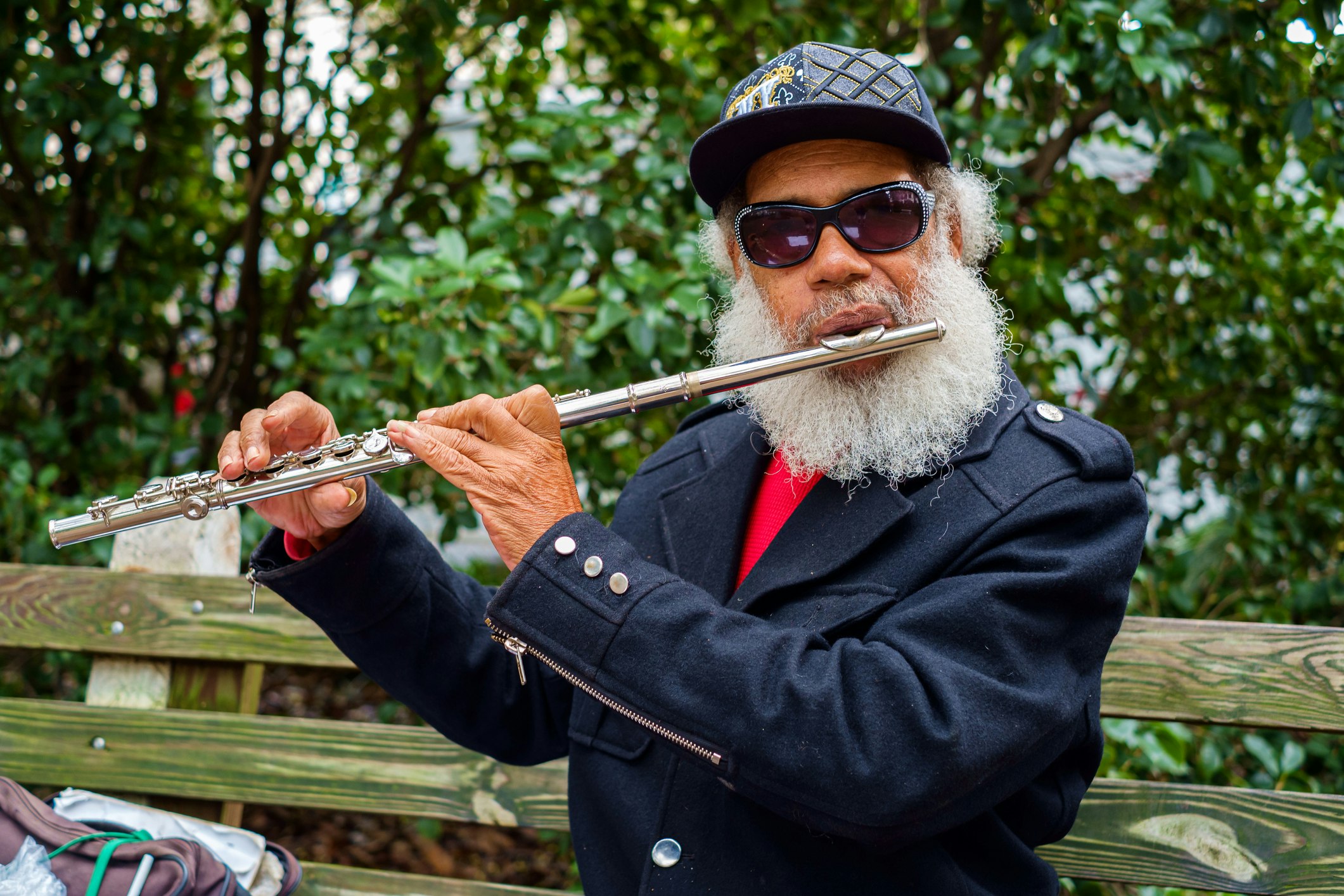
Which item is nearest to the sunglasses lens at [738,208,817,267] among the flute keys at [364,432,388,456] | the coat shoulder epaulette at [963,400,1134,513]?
the coat shoulder epaulette at [963,400,1134,513]

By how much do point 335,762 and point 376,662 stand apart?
68 cm

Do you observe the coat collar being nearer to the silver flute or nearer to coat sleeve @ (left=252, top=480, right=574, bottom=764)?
the silver flute

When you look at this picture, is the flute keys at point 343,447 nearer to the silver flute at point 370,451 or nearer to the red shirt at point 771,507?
the silver flute at point 370,451

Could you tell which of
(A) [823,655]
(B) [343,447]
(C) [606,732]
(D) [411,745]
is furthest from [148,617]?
(A) [823,655]

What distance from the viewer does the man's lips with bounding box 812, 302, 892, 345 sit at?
1.81 metres

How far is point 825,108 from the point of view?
5.66 feet

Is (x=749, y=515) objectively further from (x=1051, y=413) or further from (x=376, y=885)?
(x=376, y=885)

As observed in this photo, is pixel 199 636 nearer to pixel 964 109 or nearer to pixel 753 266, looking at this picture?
pixel 753 266

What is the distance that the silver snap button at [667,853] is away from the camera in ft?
5.40

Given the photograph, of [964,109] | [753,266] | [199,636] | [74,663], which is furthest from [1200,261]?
[74,663]

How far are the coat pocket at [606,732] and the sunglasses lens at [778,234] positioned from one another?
2.91 ft

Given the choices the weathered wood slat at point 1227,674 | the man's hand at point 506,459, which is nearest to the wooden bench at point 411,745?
the weathered wood slat at point 1227,674

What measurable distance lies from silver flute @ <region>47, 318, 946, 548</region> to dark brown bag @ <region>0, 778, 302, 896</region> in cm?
56

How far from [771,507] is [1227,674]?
1027mm
